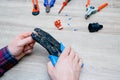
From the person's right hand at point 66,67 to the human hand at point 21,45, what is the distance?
0.11 meters

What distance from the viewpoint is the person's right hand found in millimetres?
637

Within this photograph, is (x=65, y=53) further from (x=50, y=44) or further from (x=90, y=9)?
(x=90, y=9)

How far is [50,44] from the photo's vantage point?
0.69 meters

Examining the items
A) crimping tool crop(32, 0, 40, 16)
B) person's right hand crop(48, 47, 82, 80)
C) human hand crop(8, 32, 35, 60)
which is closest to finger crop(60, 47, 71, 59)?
person's right hand crop(48, 47, 82, 80)

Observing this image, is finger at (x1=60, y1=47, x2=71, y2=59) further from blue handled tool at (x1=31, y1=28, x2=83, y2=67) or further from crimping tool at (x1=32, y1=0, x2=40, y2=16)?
crimping tool at (x1=32, y1=0, x2=40, y2=16)

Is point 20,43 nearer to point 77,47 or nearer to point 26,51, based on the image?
point 26,51

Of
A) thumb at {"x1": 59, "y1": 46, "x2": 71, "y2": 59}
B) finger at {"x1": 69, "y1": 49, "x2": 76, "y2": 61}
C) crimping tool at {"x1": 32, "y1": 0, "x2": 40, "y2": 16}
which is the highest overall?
crimping tool at {"x1": 32, "y1": 0, "x2": 40, "y2": 16}

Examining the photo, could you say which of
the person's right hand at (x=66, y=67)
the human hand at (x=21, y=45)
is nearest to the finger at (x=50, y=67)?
the person's right hand at (x=66, y=67)

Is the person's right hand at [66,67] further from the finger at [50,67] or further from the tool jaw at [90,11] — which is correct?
the tool jaw at [90,11]

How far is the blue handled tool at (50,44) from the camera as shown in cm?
68

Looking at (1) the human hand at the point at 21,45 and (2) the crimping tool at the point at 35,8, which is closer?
(1) the human hand at the point at 21,45

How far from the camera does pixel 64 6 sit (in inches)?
35.3

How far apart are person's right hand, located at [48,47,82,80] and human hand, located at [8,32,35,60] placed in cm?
11

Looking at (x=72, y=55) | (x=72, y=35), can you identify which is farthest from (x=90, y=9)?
(x=72, y=55)
